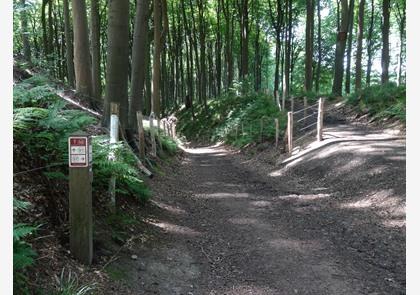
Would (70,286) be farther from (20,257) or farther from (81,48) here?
(81,48)

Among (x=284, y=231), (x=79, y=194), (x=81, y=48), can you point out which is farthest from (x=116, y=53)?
(x=79, y=194)

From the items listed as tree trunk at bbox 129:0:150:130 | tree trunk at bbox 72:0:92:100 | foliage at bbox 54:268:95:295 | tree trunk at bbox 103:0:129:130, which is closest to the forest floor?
foliage at bbox 54:268:95:295

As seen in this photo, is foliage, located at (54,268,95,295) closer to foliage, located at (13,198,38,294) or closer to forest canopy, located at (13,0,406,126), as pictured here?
foliage, located at (13,198,38,294)

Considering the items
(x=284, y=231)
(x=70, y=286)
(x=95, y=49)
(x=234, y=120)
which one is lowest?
Answer: (x=284, y=231)

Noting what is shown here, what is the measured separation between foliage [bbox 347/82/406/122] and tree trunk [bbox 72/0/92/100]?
11.0 meters

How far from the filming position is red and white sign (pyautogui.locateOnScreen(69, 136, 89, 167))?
4.15m

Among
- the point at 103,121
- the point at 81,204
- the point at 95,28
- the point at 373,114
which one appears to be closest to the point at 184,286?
the point at 81,204

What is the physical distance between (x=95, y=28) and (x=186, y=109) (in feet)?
89.2

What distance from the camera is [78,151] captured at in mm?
4172

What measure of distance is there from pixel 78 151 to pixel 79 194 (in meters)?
0.45

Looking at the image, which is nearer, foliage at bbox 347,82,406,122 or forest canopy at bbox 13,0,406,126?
forest canopy at bbox 13,0,406,126

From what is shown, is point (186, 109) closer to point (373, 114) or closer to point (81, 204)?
point (373, 114)

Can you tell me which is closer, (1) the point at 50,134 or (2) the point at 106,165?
(1) the point at 50,134

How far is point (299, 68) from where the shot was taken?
53.8 metres
